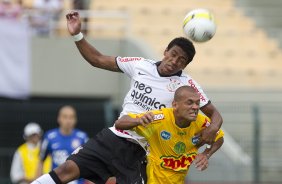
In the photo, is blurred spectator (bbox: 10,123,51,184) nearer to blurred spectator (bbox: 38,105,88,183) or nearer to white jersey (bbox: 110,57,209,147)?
blurred spectator (bbox: 38,105,88,183)

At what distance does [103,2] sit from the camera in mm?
Result: 22344

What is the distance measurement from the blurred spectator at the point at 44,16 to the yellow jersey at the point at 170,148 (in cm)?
1075

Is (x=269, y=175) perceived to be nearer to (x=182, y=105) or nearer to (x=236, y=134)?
(x=236, y=134)

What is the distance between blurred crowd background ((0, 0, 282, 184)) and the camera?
17406 mm

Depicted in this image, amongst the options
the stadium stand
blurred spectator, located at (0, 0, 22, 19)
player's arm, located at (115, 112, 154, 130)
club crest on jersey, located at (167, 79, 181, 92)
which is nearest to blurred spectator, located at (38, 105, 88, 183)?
club crest on jersey, located at (167, 79, 181, 92)

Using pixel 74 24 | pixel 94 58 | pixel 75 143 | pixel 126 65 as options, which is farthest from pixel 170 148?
pixel 75 143

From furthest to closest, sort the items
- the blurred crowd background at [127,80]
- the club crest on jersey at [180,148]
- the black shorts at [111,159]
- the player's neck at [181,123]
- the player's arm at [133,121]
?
the blurred crowd background at [127,80], the black shorts at [111,159], the club crest on jersey at [180,148], the player's neck at [181,123], the player's arm at [133,121]

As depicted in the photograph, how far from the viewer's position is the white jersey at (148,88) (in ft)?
30.4

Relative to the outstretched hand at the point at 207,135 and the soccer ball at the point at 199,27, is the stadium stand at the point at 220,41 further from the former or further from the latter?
the outstretched hand at the point at 207,135

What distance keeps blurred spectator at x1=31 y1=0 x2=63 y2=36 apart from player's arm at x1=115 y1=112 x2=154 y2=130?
36.2 feet

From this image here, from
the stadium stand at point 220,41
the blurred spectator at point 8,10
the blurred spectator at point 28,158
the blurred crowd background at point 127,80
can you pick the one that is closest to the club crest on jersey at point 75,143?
the blurred spectator at point 28,158

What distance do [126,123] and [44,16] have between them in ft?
37.0

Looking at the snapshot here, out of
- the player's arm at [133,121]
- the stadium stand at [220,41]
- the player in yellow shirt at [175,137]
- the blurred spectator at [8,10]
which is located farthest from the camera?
the stadium stand at [220,41]

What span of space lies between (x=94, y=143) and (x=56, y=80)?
9.88 metres
